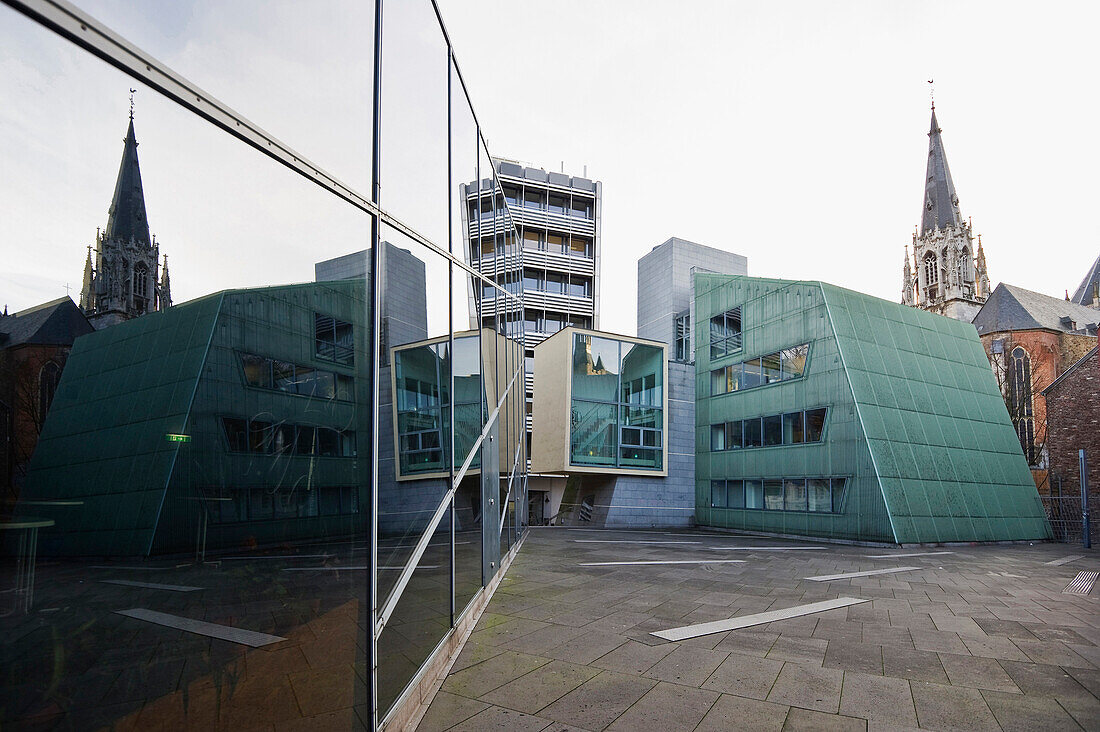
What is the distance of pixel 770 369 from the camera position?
23.6 meters

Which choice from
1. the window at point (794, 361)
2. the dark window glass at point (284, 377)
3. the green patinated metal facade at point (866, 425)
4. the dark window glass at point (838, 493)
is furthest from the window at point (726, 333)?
the dark window glass at point (284, 377)

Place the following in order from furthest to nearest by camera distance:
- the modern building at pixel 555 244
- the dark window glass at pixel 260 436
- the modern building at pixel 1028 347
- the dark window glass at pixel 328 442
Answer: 1. the modern building at pixel 555 244
2. the modern building at pixel 1028 347
3. the dark window glass at pixel 328 442
4. the dark window glass at pixel 260 436

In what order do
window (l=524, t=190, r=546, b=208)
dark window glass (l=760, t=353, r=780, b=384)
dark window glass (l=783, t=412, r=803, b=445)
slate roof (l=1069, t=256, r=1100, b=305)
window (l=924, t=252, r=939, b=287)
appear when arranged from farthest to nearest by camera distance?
window (l=924, t=252, r=939, b=287)
slate roof (l=1069, t=256, r=1100, b=305)
window (l=524, t=190, r=546, b=208)
dark window glass (l=760, t=353, r=780, b=384)
dark window glass (l=783, t=412, r=803, b=445)

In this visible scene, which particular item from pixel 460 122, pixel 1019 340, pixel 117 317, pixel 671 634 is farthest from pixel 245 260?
pixel 1019 340

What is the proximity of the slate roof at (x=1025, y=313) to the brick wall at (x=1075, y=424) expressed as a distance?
78.0 ft

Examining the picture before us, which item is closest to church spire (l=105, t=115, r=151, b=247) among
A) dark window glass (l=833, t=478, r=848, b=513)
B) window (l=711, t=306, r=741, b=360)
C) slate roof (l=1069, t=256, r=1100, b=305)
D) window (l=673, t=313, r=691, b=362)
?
dark window glass (l=833, t=478, r=848, b=513)

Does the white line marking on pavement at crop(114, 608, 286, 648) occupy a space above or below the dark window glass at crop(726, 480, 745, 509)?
above

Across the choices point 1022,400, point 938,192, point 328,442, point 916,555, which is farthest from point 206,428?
point 938,192

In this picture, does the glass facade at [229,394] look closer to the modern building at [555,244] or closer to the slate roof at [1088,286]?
the modern building at [555,244]

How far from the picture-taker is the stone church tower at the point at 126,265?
1.36 metres

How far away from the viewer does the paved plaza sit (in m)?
4.29

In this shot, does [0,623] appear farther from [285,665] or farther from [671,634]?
[671,634]

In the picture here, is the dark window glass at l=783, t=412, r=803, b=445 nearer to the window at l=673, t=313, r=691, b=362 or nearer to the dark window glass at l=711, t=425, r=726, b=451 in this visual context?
the dark window glass at l=711, t=425, r=726, b=451

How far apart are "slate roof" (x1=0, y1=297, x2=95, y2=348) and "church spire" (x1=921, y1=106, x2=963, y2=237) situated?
81489 mm
